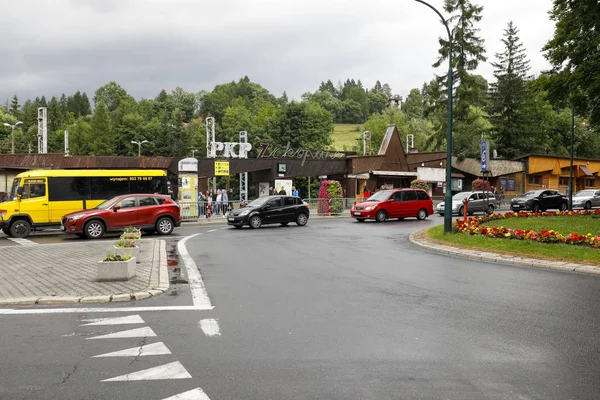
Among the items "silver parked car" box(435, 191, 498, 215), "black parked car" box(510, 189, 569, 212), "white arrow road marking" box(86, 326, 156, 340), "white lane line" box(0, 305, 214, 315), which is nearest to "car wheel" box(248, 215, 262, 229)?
"silver parked car" box(435, 191, 498, 215)

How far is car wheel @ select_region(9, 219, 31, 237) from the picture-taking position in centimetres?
2116

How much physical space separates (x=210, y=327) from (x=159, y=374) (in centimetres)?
177

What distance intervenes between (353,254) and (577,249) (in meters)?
5.75

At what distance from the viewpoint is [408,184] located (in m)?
53.8

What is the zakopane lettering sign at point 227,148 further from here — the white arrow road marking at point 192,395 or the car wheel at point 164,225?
the white arrow road marking at point 192,395

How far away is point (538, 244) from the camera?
47.0 ft

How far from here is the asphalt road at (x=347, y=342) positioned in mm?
4543

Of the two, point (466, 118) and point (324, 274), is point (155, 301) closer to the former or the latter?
point (324, 274)

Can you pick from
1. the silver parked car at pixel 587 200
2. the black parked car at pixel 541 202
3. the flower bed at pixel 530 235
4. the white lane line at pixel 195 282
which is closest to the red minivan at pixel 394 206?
the flower bed at pixel 530 235

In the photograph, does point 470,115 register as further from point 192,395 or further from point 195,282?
point 192,395

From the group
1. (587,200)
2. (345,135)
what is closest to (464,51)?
(587,200)

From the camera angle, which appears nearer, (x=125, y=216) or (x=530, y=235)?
(x=530, y=235)

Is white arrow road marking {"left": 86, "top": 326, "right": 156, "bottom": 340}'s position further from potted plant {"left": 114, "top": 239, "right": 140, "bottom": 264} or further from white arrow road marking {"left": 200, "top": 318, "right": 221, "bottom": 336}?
potted plant {"left": 114, "top": 239, "right": 140, "bottom": 264}

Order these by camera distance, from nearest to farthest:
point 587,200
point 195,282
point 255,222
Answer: point 195,282
point 255,222
point 587,200
